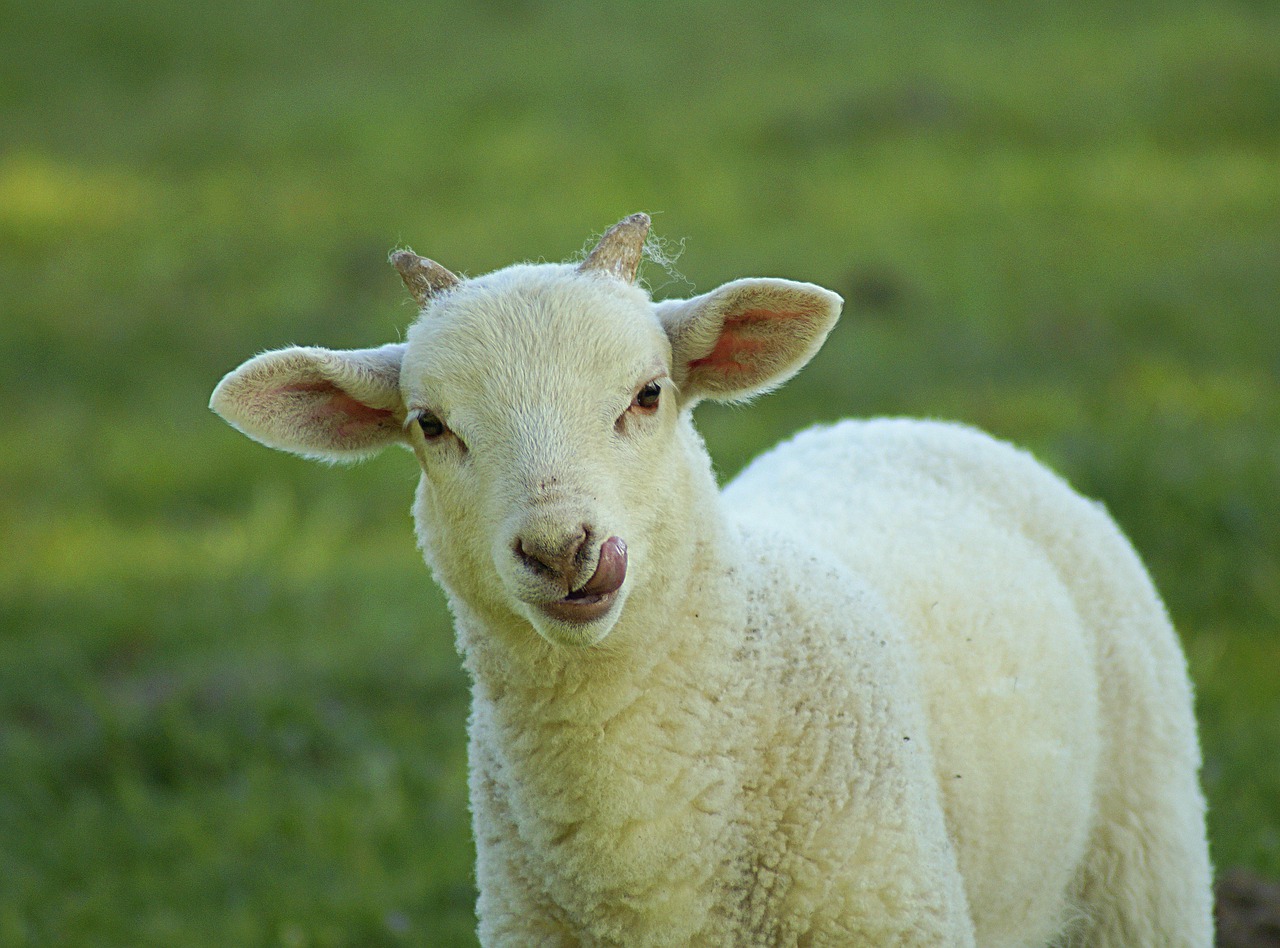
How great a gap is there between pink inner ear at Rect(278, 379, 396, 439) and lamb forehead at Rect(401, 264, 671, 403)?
0.72ft

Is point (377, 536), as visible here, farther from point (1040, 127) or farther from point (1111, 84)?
point (1111, 84)

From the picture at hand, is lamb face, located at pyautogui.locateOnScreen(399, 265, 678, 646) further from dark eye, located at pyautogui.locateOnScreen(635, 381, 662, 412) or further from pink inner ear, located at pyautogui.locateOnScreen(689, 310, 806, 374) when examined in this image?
pink inner ear, located at pyautogui.locateOnScreen(689, 310, 806, 374)

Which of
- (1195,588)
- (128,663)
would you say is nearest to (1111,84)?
(1195,588)

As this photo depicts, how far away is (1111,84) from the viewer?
12.8 m

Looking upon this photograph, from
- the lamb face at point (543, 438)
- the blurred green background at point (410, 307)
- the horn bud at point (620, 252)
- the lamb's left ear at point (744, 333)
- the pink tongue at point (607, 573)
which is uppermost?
the blurred green background at point (410, 307)

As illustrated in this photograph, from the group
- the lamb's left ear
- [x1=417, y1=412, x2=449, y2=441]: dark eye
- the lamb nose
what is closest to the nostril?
the lamb nose

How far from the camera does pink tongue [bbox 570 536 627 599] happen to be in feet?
8.50

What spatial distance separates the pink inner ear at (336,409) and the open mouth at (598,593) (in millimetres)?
837

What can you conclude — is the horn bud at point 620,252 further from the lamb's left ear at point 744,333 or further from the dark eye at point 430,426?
the dark eye at point 430,426

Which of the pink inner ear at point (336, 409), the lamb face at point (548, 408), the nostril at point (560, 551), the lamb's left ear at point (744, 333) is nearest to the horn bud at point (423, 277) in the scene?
the lamb face at point (548, 408)

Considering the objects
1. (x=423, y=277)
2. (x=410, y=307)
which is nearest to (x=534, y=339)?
(x=423, y=277)

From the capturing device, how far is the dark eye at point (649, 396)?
2931 mm

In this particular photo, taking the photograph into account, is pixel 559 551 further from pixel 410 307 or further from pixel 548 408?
pixel 410 307

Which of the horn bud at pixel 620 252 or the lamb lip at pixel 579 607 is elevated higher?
the horn bud at pixel 620 252
